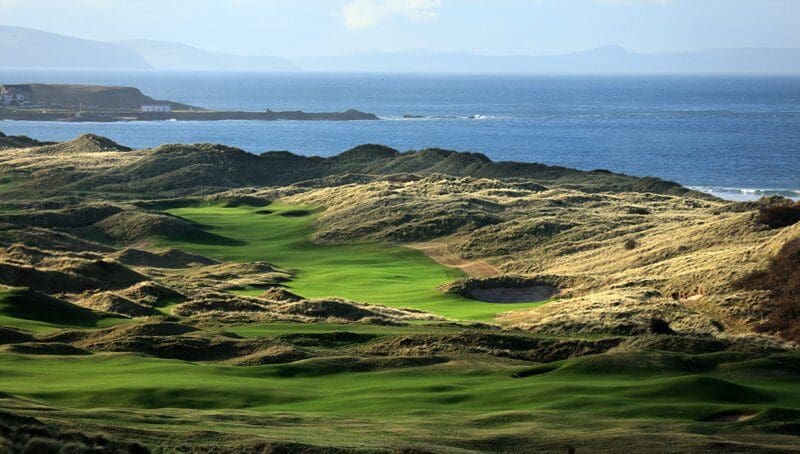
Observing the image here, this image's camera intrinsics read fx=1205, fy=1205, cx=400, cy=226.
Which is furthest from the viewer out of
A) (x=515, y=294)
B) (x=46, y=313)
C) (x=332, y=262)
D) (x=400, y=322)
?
(x=332, y=262)

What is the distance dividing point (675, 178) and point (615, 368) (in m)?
105

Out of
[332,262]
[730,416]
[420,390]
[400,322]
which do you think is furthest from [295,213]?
[730,416]

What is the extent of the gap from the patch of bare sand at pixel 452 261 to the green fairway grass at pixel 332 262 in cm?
59

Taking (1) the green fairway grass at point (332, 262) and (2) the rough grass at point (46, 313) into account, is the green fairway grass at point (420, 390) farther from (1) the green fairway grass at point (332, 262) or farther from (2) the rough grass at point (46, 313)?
(1) the green fairway grass at point (332, 262)

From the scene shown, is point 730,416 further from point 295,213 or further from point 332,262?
point 295,213

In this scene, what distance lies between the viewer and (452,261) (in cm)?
6200

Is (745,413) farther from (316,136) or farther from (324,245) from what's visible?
(316,136)

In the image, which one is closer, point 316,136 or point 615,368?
point 615,368

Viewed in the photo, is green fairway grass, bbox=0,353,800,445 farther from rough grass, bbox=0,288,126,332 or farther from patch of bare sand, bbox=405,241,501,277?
patch of bare sand, bbox=405,241,501,277

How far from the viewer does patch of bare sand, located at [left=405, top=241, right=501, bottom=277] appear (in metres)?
58.7

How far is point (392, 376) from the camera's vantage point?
27297mm

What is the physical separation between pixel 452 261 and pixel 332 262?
6.17 m

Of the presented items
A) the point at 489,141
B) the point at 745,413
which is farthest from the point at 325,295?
the point at 489,141

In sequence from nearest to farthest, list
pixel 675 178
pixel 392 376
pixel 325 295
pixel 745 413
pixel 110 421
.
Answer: pixel 110 421 < pixel 745 413 < pixel 392 376 < pixel 325 295 < pixel 675 178
